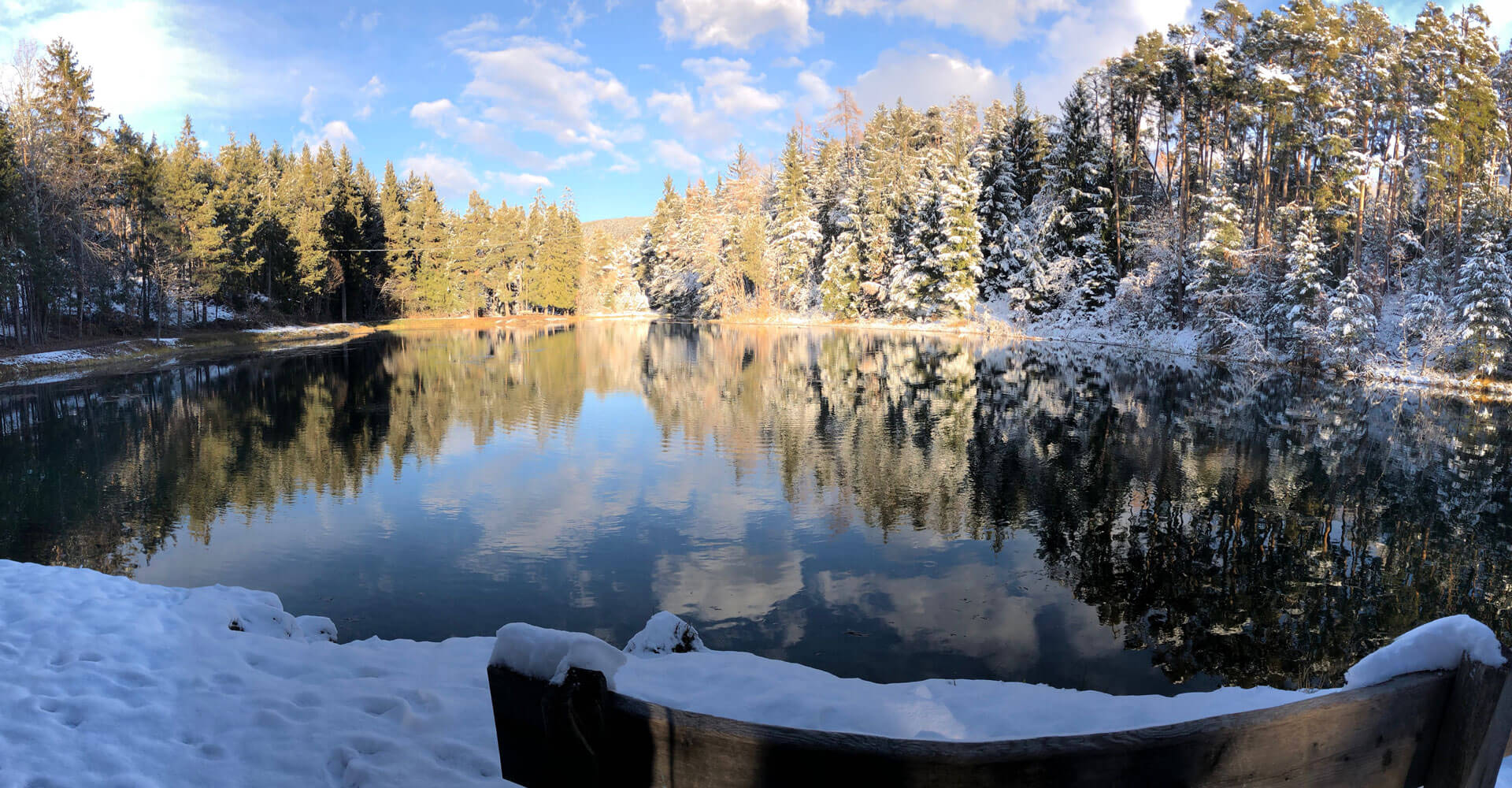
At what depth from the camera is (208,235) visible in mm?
45375

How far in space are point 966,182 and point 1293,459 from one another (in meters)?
42.2

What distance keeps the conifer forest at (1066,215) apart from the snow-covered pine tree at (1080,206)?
0.17 meters

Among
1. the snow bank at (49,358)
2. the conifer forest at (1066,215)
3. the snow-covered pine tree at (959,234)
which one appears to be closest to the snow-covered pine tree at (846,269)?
the conifer forest at (1066,215)

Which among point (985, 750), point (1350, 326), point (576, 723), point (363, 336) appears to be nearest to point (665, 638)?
point (576, 723)

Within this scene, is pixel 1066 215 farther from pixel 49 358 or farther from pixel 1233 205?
pixel 49 358

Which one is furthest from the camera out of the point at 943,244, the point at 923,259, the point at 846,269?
the point at 846,269

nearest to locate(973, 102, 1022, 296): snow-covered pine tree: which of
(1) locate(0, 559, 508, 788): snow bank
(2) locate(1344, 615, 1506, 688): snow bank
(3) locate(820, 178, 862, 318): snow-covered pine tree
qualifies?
(3) locate(820, 178, 862, 318): snow-covered pine tree

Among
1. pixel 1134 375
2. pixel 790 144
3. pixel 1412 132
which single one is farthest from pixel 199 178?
pixel 1412 132

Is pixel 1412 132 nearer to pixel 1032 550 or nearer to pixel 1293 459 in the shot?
pixel 1293 459

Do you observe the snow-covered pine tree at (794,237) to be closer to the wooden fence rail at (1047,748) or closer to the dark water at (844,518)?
the dark water at (844,518)

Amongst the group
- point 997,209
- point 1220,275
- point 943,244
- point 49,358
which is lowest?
point 49,358

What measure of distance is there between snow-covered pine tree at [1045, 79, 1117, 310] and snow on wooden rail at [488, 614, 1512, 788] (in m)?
49.6

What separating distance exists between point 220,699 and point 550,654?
4.28 m

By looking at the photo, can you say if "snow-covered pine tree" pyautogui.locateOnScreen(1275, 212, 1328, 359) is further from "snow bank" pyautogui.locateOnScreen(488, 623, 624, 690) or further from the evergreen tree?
"snow bank" pyautogui.locateOnScreen(488, 623, 624, 690)
